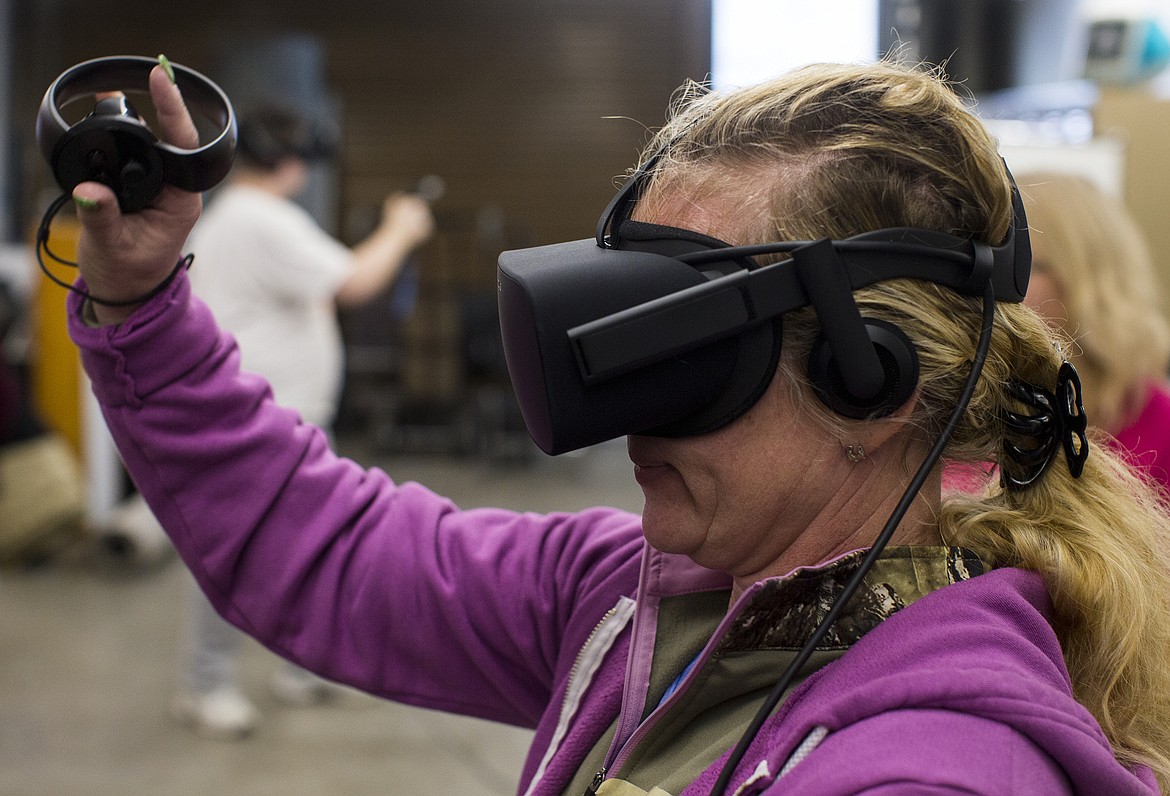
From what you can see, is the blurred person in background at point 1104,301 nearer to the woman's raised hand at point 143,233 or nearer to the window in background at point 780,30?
the woman's raised hand at point 143,233

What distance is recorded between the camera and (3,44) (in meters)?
8.34

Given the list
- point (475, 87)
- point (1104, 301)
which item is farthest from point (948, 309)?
point (475, 87)

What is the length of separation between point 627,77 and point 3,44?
14.8ft

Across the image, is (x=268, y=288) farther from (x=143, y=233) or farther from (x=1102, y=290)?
(x=143, y=233)

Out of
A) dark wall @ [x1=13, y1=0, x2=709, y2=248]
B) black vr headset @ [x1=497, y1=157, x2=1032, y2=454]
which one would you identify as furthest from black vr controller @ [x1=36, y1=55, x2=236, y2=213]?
dark wall @ [x1=13, y1=0, x2=709, y2=248]

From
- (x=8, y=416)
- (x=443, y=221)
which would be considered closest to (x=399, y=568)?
(x=8, y=416)

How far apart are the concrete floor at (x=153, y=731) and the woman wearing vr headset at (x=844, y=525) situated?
2.09 metres

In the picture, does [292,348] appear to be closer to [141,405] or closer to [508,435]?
[141,405]

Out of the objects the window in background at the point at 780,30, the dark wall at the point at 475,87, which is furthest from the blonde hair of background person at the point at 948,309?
the dark wall at the point at 475,87

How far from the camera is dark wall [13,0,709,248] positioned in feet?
28.5

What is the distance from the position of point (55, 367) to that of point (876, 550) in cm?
476

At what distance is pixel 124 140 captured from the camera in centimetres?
90

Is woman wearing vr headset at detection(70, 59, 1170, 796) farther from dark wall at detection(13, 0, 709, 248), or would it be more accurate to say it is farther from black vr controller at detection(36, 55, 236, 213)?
dark wall at detection(13, 0, 709, 248)

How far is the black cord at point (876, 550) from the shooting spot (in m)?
0.72
